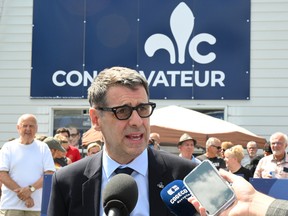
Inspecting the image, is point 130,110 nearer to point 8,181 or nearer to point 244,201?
point 244,201

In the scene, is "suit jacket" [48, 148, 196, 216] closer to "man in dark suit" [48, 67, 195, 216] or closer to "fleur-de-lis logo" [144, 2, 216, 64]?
"man in dark suit" [48, 67, 195, 216]

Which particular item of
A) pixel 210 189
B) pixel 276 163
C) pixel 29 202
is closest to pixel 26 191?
pixel 29 202

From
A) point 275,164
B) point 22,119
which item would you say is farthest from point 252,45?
point 22,119

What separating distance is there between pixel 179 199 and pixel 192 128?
10348mm

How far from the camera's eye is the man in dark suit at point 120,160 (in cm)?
295

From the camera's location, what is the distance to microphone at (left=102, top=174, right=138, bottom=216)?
2350 millimetres

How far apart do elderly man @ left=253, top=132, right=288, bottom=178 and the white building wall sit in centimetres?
574

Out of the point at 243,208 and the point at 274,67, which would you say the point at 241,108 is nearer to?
the point at 274,67

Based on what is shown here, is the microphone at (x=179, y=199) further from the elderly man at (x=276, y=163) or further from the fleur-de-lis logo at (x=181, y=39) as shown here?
the fleur-de-lis logo at (x=181, y=39)

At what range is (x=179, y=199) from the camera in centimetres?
256

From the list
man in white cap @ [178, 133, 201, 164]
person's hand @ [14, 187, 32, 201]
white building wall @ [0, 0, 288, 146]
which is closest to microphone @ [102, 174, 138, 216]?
person's hand @ [14, 187, 32, 201]

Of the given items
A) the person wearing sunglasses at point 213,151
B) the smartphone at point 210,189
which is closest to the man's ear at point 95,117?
the smartphone at point 210,189

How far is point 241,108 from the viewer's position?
51.3ft

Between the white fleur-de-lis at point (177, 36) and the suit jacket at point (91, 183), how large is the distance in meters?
12.9
